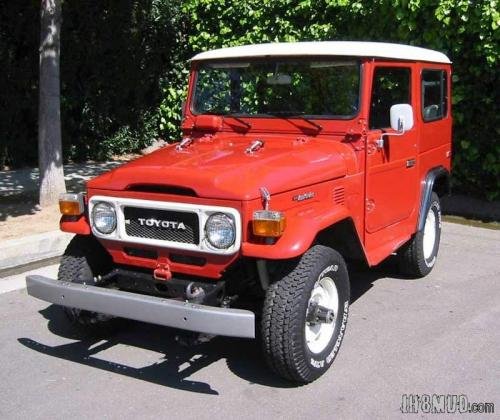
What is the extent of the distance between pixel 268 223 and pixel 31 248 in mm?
3476

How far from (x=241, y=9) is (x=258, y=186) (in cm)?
696

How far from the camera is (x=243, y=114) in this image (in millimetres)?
4902

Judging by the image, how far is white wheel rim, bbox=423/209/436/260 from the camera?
5902mm

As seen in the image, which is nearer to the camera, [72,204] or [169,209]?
[169,209]

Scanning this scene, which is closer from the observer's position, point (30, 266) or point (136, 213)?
point (136, 213)

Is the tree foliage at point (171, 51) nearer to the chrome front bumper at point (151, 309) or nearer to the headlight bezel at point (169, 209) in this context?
the headlight bezel at point (169, 209)

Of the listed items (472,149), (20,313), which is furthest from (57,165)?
(472,149)

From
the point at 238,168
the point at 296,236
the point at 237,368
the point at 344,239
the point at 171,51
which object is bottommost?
the point at 237,368

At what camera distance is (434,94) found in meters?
5.76

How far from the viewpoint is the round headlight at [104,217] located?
399 centimetres

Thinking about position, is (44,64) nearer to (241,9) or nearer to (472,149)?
(241,9)

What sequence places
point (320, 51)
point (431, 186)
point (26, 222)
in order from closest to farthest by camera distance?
point (320, 51), point (431, 186), point (26, 222)

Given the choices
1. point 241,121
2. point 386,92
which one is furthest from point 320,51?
point 241,121

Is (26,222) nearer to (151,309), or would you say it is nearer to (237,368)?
(237,368)
